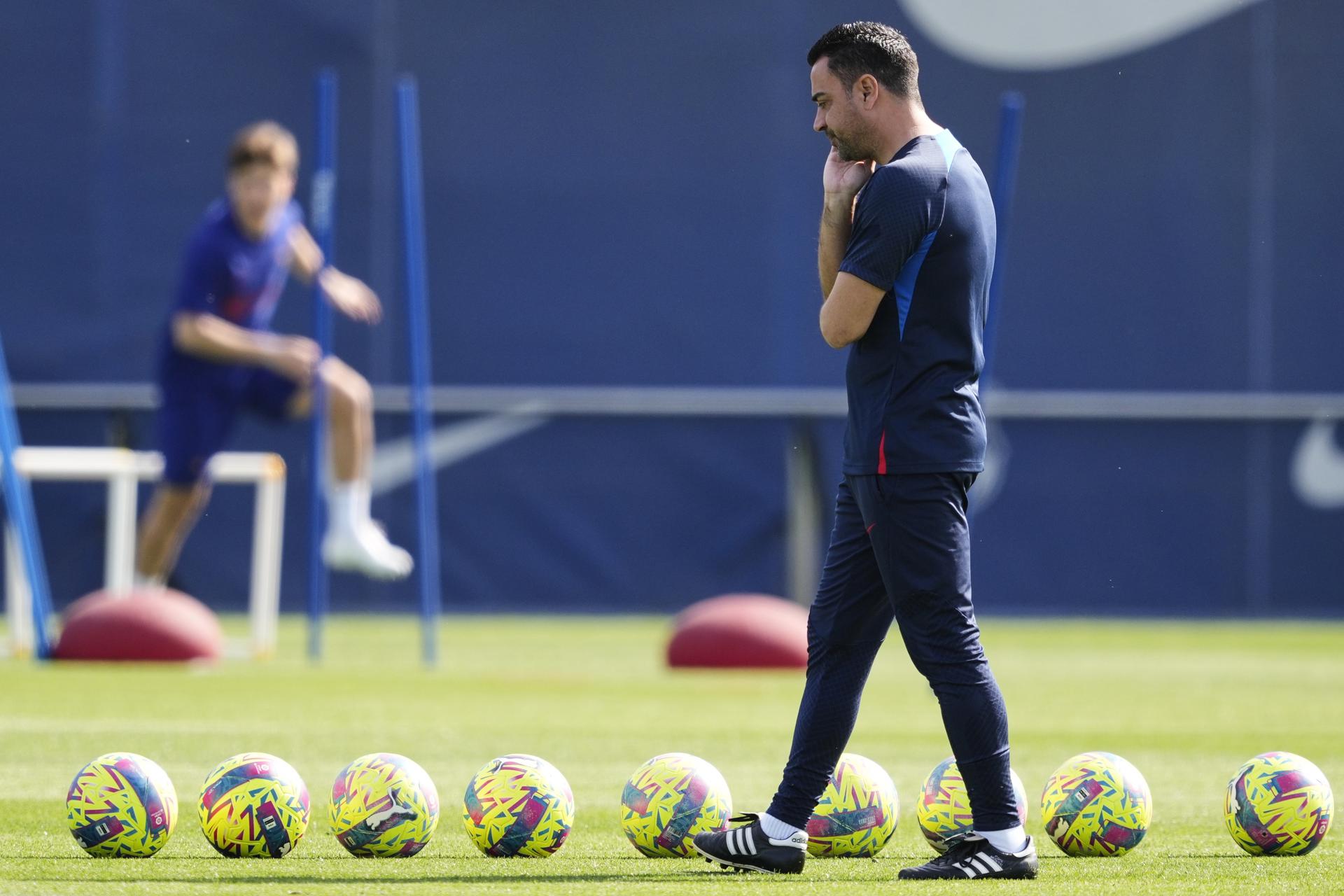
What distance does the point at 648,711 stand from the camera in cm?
865

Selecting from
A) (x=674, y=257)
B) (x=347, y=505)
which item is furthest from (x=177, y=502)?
(x=674, y=257)

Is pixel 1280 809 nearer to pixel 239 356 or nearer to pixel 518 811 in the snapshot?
pixel 518 811

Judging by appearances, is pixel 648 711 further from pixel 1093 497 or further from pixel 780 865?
pixel 1093 497

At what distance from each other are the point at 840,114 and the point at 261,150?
7.37 metres

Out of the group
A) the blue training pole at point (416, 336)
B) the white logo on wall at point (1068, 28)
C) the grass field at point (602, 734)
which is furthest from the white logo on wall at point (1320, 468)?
the blue training pole at point (416, 336)

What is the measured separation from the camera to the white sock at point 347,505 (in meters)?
11.1

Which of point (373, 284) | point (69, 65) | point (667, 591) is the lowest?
point (667, 591)

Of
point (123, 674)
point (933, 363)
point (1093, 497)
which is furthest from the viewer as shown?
point (1093, 497)

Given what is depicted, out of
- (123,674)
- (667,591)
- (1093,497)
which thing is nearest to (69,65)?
(667,591)

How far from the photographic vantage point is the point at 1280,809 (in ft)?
15.8

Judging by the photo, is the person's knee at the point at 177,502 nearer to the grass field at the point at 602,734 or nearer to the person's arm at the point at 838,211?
the grass field at the point at 602,734

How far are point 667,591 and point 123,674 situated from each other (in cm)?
581

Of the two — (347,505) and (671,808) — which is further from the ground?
(347,505)

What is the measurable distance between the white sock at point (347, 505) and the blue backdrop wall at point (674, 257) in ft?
12.8
